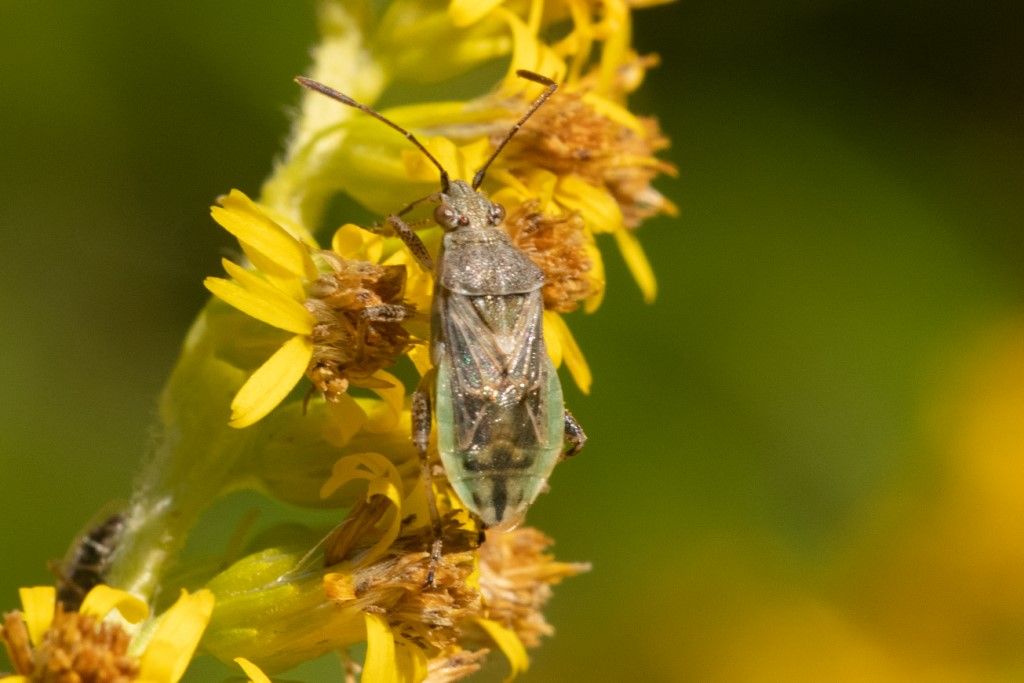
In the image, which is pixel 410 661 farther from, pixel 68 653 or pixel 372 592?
pixel 68 653

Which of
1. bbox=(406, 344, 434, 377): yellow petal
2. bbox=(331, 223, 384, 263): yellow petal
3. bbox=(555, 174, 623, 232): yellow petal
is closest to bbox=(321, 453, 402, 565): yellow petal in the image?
bbox=(406, 344, 434, 377): yellow petal

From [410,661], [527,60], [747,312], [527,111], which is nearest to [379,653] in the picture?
[410,661]

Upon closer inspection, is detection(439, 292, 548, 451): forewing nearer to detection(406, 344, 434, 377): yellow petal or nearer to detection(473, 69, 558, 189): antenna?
detection(406, 344, 434, 377): yellow petal

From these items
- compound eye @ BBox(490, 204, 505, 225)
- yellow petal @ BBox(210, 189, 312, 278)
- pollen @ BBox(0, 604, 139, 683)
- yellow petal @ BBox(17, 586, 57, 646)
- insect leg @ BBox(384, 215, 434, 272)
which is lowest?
pollen @ BBox(0, 604, 139, 683)

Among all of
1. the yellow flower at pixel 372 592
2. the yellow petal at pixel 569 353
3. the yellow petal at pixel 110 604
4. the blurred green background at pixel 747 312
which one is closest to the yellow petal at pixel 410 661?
the yellow flower at pixel 372 592

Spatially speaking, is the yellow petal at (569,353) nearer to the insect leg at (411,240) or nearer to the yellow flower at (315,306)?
the insect leg at (411,240)
